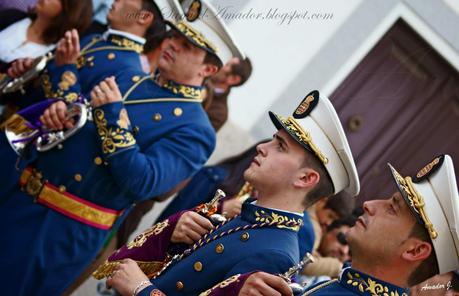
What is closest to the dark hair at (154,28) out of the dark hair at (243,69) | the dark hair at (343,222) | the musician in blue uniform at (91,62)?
the musician in blue uniform at (91,62)

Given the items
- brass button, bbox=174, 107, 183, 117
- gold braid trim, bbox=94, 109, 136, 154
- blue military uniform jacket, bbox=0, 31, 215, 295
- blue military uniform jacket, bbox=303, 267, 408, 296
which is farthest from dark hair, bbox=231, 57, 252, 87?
blue military uniform jacket, bbox=303, 267, 408, 296

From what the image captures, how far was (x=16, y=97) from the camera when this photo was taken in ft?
14.4

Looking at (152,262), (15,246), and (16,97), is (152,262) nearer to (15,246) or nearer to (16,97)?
(15,246)

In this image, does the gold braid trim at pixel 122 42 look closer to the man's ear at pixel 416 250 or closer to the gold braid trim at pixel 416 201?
the gold braid trim at pixel 416 201

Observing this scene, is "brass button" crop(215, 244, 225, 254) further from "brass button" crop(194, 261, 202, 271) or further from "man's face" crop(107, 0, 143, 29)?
"man's face" crop(107, 0, 143, 29)

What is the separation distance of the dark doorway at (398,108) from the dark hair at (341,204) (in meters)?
0.07

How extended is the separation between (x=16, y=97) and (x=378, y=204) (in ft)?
7.35

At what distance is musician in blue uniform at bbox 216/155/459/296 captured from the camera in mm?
2650

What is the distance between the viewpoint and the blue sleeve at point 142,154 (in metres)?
3.67

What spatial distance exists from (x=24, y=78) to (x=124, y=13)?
1.85 feet

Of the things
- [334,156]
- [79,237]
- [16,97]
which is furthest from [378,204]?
[16,97]

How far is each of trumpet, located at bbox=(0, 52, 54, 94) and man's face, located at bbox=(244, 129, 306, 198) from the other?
146cm

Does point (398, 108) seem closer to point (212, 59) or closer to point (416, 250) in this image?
point (212, 59)

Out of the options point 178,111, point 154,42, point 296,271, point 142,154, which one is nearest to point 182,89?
point 178,111
